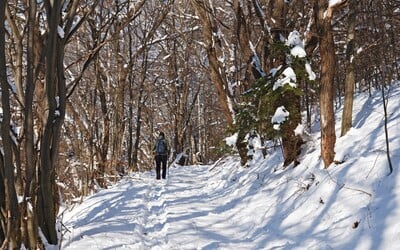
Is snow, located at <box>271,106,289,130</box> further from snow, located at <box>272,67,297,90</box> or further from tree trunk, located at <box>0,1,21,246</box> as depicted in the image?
tree trunk, located at <box>0,1,21,246</box>

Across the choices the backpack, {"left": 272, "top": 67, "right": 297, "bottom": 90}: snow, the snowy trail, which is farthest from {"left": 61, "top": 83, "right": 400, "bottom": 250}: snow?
the backpack

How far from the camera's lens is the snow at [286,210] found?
4.93m

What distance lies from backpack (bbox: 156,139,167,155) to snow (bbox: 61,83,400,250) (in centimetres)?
465

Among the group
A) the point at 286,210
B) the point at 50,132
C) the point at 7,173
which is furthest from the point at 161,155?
the point at 7,173

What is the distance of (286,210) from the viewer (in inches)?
262

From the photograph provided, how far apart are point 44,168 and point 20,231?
0.81 meters

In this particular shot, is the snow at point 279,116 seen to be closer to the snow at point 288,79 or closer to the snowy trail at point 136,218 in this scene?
the snow at point 288,79

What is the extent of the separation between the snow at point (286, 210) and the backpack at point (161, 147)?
4.65m

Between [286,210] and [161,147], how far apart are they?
8.92 metres

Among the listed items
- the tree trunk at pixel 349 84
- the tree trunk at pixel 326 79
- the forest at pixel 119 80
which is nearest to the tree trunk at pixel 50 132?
the forest at pixel 119 80

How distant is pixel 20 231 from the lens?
15.0 ft

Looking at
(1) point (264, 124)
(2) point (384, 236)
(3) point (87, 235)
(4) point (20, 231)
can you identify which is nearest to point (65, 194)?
(1) point (264, 124)

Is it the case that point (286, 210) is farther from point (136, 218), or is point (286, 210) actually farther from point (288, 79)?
point (136, 218)

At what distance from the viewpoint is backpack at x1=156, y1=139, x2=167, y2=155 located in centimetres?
1497
